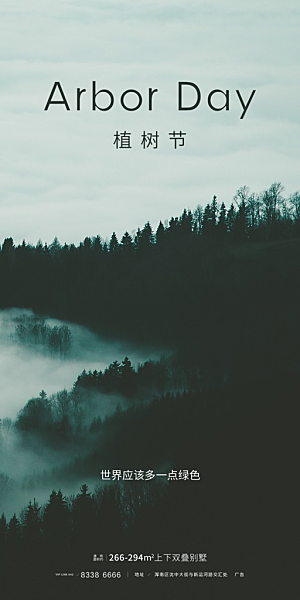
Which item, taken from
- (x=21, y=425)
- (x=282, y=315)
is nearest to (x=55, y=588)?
(x=282, y=315)

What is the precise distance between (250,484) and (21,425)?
12459 centimetres

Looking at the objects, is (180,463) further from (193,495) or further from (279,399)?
(279,399)

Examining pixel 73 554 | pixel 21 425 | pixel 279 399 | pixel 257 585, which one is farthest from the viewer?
pixel 21 425

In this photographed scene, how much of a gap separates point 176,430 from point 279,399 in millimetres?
33358

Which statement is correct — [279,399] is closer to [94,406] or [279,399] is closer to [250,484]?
A: [250,484]

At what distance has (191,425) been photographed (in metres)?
119

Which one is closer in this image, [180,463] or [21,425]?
[180,463]

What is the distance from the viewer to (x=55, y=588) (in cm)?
6744

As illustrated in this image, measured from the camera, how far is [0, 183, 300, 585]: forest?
65125 millimetres

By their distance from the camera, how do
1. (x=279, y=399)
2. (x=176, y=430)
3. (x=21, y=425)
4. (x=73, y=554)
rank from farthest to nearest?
(x=21, y=425)
(x=176, y=430)
(x=279, y=399)
(x=73, y=554)

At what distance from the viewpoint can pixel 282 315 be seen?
14838cm

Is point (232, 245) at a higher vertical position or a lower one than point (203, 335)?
higher

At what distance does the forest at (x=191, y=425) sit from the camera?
65125mm

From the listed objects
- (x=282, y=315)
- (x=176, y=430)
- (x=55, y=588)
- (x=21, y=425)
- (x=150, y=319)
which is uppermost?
(x=150, y=319)
